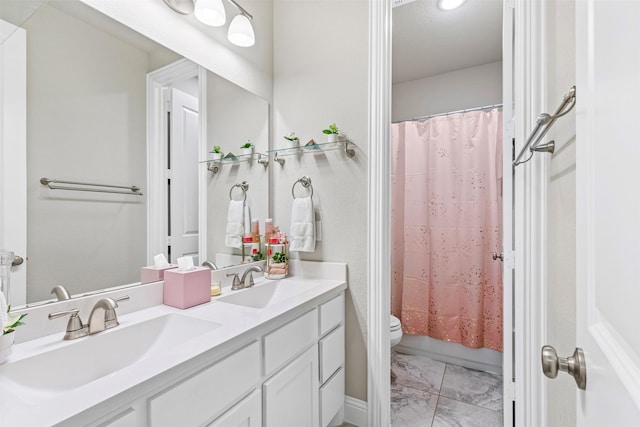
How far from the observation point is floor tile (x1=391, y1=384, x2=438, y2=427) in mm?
1787

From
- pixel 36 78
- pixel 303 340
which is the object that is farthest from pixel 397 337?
pixel 36 78

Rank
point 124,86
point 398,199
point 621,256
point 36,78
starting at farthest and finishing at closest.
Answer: point 398,199
point 124,86
point 36,78
point 621,256

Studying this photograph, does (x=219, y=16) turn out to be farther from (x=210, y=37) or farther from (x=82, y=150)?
(x=82, y=150)

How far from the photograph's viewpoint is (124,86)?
120 centimetres

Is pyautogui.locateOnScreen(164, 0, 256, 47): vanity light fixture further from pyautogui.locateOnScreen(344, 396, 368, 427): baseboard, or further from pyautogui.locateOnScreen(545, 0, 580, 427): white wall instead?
pyautogui.locateOnScreen(344, 396, 368, 427): baseboard

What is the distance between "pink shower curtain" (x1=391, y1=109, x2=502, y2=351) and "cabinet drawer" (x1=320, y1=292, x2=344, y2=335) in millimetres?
1218

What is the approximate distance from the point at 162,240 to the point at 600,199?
1416 mm

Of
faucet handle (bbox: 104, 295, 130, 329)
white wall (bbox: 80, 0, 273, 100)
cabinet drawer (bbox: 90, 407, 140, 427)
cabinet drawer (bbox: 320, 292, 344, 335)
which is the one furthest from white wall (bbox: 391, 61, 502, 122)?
cabinet drawer (bbox: 90, 407, 140, 427)

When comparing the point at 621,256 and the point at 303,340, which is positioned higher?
the point at 621,256

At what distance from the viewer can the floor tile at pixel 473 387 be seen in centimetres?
198

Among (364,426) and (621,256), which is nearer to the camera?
(621,256)

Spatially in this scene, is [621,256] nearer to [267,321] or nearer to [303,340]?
[267,321]

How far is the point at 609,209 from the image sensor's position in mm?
366

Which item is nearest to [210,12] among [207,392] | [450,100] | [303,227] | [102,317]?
[303,227]
